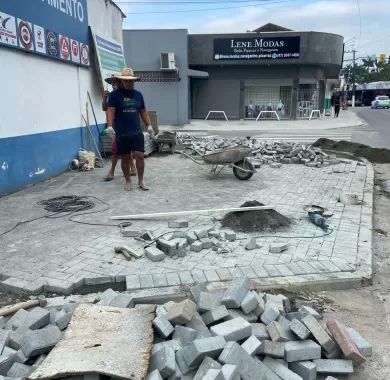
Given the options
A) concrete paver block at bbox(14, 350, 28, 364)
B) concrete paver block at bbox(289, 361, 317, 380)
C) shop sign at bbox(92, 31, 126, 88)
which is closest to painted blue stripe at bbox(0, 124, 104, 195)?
shop sign at bbox(92, 31, 126, 88)

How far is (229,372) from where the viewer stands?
259 centimetres

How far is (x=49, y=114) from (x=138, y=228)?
447 cm

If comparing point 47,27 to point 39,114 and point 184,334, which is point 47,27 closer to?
point 39,114

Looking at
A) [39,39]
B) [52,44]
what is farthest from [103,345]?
[52,44]

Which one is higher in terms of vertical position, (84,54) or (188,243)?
(84,54)

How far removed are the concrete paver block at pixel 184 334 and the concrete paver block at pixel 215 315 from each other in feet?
0.61

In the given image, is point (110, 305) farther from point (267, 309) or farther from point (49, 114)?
point (49, 114)

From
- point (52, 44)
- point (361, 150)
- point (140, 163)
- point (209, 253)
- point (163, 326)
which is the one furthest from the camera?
point (361, 150)

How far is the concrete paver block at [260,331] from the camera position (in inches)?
122

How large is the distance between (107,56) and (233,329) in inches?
419

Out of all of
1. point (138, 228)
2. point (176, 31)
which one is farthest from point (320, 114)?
point (138, 228)

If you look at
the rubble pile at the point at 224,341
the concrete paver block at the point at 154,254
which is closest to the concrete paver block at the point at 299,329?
the rubble pile at the point at 224,341

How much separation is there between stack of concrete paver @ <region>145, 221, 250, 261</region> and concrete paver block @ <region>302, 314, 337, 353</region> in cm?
185

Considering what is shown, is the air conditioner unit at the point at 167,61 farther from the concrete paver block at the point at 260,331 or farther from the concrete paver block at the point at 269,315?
the concrete paver block at the point at 260,331
